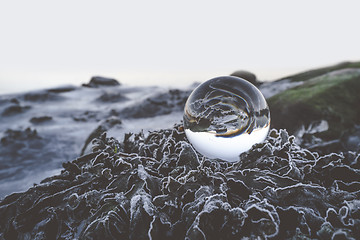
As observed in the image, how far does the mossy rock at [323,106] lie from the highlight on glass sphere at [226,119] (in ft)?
9.86

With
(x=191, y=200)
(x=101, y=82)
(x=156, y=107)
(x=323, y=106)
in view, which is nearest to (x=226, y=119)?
(x=191, y=200)

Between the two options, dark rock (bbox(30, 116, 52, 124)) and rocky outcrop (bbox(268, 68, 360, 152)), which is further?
dark rock (bbox(30, 116, 52, 124))

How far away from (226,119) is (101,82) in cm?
1487

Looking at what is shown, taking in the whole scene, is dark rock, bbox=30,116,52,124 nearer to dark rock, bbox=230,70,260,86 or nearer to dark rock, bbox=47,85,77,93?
dark rock, bbox=47,85,77,93

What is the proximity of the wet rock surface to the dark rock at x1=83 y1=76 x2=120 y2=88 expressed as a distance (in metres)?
13.7

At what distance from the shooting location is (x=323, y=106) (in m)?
6.32

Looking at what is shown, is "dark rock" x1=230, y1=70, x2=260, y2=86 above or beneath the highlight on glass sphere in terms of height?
beneath

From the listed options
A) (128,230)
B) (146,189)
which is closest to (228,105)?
(146,189)

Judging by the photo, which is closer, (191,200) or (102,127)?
(191,200)

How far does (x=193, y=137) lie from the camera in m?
3.53

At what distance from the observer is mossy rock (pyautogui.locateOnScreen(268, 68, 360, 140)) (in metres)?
6.11

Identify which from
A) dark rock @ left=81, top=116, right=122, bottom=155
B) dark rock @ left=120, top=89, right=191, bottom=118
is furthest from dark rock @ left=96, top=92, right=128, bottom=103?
dark rock @ left=81, top=116, right=122, bottom=155

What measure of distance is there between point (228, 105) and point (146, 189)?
141 cm

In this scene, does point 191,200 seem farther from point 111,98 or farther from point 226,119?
point 111,98
